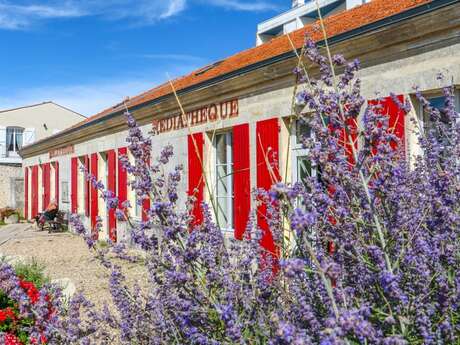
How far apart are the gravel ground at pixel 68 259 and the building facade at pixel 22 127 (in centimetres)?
1055

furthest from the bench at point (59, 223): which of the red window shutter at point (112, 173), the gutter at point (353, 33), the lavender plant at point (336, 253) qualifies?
the lavender plant at point (336, 253)

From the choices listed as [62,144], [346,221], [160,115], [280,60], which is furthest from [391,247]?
[62,144]

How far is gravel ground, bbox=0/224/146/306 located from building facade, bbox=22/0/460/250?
106 centimetres

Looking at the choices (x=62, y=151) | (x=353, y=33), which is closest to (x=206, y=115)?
(x=353, y=33)

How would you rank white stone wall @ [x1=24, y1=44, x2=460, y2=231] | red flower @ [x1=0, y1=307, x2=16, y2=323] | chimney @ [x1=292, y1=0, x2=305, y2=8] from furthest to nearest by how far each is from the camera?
chimney @ [x1=292, y1=0, x2=305, y2=8], white stone wall @ [x1=24, y1=44, x2=460, y2=231], red flower @ [x1=0, y1=307, x2=16, y2=323]

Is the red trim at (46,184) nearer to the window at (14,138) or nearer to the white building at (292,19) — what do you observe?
the window at (14,138)

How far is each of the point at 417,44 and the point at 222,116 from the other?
3.81 metres

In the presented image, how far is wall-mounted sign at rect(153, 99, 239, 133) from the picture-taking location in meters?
8.32

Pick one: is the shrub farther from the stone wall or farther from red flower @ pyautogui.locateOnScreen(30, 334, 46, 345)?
the stone wall

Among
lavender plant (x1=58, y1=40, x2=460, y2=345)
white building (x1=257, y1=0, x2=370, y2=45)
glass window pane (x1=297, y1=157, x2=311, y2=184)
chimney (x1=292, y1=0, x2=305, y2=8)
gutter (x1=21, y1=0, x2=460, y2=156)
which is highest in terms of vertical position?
chimney (x1=292, y1=0, x2=305, y2=8)

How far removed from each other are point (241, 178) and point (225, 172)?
89 centimetres

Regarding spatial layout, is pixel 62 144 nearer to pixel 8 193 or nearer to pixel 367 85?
pixel 8 193

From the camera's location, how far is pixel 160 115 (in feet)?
34.4

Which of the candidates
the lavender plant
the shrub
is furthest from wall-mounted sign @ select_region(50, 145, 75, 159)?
the lavender plant
